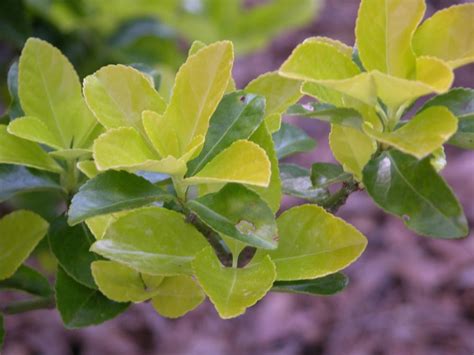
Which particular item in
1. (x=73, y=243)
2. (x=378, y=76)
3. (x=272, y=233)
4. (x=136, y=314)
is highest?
(x=378, y=76)

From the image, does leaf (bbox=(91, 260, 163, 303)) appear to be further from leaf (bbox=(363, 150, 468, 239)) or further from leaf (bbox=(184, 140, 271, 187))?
leaf (bbox=(363, 150, 468, 239))

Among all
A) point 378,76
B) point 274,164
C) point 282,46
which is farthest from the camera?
point 282,46

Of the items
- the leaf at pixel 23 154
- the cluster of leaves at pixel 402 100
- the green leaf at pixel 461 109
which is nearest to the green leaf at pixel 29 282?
the leaf at pixel 23 154

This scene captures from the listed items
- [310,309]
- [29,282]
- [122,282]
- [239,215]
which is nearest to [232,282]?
[239,215]

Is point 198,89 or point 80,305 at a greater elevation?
point 198,89

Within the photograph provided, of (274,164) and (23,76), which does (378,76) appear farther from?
(23,76)

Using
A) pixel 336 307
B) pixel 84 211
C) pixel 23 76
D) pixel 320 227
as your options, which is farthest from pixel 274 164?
pixel 336 307

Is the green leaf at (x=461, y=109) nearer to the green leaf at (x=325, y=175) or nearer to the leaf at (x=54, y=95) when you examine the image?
the green leaf at (x=325, y=175)

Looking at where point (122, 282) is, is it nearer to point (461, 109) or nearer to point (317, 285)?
point (317, 285)
